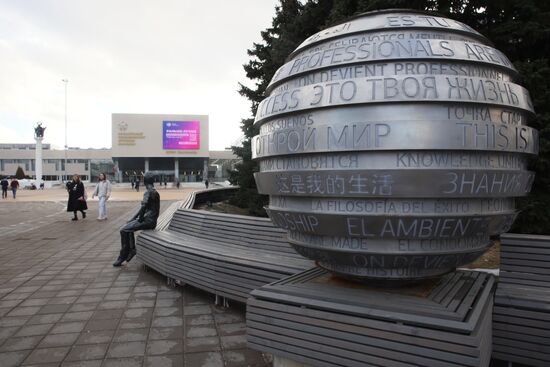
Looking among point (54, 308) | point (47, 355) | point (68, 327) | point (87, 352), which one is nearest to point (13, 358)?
point (47, 355)

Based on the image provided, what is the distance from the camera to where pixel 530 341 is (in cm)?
296

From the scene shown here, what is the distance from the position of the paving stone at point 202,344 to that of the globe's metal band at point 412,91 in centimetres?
229

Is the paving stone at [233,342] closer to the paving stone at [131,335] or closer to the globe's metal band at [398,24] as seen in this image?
the paving stone at [131,335]

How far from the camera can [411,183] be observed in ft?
7.69

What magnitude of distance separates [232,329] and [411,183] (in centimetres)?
255

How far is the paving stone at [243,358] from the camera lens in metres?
3.39

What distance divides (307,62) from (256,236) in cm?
319

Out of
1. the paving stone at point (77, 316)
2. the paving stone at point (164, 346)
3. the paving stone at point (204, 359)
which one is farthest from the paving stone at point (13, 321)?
the paving stone at point (204, 359)

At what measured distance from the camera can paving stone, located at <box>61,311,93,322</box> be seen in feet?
14.6

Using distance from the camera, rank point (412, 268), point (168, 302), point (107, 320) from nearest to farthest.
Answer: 1. point (412, 268)
2. point (107, 320)
3. point (168, 302)

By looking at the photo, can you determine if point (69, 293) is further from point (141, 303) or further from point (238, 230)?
point (238, 230)

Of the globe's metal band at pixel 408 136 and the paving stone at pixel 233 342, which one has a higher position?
the globe's metal band at pixel 408 136

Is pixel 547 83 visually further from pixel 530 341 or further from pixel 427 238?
pixel 427 238

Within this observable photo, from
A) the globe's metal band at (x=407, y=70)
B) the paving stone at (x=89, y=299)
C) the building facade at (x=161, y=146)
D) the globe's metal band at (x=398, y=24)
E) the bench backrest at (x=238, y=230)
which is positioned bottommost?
the paving stone at (x=89, y=299)
